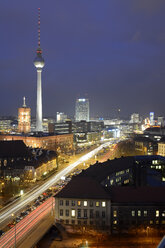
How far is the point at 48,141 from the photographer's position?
6906 centimetres

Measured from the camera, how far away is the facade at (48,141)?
221 feet

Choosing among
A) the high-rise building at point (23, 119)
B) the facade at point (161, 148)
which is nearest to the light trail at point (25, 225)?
the facade at point (161, 148)

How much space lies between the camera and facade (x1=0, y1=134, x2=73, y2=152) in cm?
6731

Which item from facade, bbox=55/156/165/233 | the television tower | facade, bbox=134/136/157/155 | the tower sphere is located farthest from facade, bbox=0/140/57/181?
the tower sphere

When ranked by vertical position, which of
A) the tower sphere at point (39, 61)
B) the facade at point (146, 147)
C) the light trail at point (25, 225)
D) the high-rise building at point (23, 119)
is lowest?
the light trail at point (25, 225)

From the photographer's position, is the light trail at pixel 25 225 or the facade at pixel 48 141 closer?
the light trail at pixel 25 225

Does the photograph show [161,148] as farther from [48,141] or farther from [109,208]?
[109,208]

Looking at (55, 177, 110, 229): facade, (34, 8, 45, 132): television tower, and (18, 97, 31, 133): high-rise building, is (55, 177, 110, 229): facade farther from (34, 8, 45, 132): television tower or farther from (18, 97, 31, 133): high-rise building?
(18, 97, 31, 133): high-rise building

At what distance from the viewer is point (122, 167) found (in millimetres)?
34062

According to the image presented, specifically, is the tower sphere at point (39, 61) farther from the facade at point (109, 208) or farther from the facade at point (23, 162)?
the facade at point (109, 208)

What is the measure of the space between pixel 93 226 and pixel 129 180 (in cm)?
1405

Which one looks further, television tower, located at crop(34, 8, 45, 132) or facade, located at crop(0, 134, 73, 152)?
television tower, located at crop(34, 8, 45, 132)

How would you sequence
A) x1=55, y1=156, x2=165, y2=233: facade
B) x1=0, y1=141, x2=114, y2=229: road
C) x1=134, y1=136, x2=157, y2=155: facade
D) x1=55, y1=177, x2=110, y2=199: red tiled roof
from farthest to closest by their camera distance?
x1=134, y1=136, x2=157, y2=155: facade < x1=0, y1=141, x2=114, y2=229: road < x1=55, y1=177, x2=110, y2=199: red tiled roof < x1=55, y1=156, x2=165, y2=233: facade

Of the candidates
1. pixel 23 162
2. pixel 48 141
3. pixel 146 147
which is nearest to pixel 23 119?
pixel 48 141
